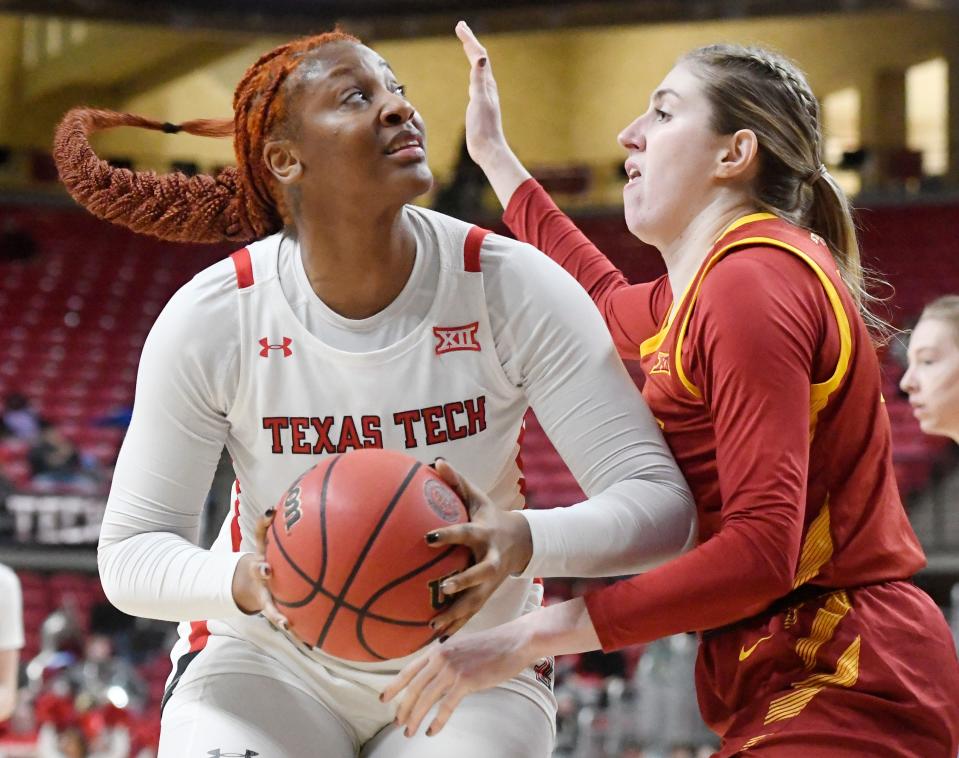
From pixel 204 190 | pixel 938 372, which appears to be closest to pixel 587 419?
pixel 204 190

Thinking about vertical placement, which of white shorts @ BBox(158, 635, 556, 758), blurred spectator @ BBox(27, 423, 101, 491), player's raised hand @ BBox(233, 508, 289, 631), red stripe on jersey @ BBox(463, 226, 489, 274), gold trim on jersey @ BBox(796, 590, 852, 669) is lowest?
blurred spectator @ BBox(27, 423, 101, 491)

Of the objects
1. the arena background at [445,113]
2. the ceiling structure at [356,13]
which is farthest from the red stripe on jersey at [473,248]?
the ceiling structure at [356,13]

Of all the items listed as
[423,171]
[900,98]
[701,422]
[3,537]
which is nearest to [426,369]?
[423,171]

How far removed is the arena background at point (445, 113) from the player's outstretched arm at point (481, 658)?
8020 mm

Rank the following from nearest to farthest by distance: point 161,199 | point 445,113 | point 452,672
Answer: point 452,672
point 161,199
point 445,113

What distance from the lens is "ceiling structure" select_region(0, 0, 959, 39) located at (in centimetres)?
1611

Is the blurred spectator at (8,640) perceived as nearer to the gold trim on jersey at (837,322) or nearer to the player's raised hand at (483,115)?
the player's raised hand at (483,115)

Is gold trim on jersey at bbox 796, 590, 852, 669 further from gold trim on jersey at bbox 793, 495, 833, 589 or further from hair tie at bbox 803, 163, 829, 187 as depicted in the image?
hair tie at bbox 803, 163, 829, 187

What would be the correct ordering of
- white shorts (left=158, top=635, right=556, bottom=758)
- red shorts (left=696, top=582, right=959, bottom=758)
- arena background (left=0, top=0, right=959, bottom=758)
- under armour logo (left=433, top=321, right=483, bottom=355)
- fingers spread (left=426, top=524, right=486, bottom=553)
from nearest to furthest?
fingers spread (left=426, top=524, right=486, bottom=553) → red shorts (left=696, top=582, right=959, bottom=758) → white shorts (left=158, top=635, right=556, bottom=758) → under armour logo (left=433, top=321, right=483, bottom=355) → arena background (left=0, top=0, right=959, bottom=758)

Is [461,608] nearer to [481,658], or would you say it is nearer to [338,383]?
[481,658]

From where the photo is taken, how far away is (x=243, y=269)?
2.28 meters

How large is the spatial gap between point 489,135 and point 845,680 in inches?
59.3

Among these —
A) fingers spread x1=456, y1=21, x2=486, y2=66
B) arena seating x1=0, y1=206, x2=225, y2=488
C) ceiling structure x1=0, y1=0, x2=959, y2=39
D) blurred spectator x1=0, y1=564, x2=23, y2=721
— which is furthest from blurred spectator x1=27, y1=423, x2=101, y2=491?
ceiling structure x1=0, y1=0, x2=959, y2=39

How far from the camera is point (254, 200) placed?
2.33m
